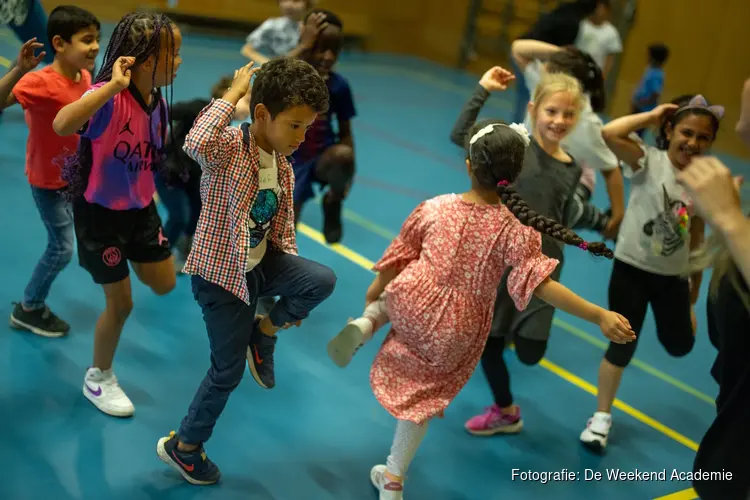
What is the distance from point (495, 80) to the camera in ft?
11.1

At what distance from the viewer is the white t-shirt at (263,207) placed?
2.69 m

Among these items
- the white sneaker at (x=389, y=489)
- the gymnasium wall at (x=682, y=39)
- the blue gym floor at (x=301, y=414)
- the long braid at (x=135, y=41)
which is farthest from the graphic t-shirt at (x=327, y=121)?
the gymnasium wall at (x=682, y=39)

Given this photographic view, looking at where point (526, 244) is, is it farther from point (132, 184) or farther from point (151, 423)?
point (151, 423)

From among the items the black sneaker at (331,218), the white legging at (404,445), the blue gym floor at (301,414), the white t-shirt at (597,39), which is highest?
the white t-shirt at (597,39)

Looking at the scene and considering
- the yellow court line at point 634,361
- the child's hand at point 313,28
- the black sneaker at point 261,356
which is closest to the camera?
the black sneaker at point 261,356

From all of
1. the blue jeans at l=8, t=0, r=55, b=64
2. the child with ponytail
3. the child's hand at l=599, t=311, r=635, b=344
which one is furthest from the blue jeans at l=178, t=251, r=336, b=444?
the blue jeans at l=8, t=0, r=55, b=64

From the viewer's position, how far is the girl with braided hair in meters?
2.85

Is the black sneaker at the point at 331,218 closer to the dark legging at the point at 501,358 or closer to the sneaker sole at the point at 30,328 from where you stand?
the dark legging at the point at 501,358

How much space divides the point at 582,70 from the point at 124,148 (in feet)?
7.68

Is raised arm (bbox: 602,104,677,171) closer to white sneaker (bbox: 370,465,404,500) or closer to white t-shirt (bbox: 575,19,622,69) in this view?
white sneaker (bbox: 370,465,404,500)

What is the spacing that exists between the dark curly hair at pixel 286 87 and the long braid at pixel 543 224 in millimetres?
695

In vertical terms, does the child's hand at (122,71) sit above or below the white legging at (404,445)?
above

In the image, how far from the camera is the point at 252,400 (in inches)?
142

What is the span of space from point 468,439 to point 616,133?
1.53m
